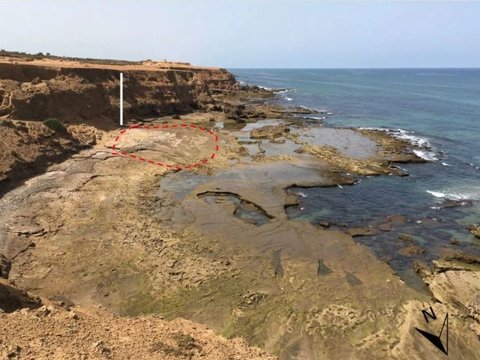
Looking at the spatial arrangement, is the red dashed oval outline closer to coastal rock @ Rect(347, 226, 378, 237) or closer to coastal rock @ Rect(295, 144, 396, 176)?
coastal rock @ Rect(295, 144, 396, 176)

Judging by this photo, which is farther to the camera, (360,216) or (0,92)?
(0,92)

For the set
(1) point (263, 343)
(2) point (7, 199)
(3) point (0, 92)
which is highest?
(3) point (0, 92)

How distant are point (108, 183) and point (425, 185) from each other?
2109 cm

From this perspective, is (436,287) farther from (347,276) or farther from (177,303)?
(177,303)

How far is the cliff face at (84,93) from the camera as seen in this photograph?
31516 mm

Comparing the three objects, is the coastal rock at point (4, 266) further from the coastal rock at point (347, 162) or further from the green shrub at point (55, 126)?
the coastal rock at point (347, 162)

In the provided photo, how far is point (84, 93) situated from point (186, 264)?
26.5 metres

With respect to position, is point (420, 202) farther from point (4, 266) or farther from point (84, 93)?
point (84, 93)

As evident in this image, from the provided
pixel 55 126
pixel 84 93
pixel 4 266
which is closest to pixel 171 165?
pixel 55 126

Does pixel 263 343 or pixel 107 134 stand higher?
pixel 107 134

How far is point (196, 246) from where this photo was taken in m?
17.3

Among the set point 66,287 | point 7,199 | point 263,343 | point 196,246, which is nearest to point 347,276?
point 263,343

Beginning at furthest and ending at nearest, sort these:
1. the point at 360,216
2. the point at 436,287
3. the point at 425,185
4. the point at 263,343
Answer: the point at 425,185 → the point at 360,216 → the point at 436,287 → the point at 263,343

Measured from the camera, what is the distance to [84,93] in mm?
36406
